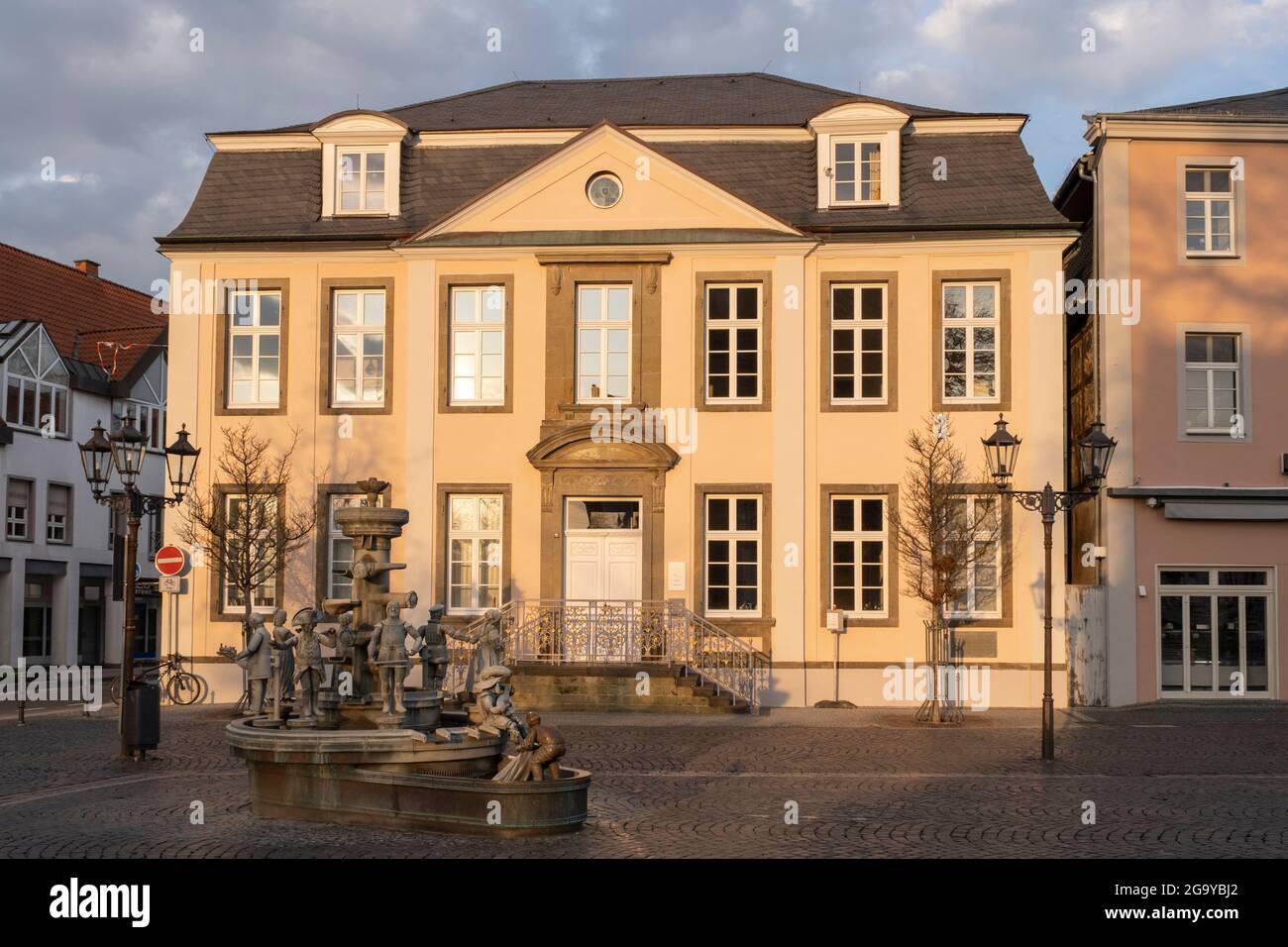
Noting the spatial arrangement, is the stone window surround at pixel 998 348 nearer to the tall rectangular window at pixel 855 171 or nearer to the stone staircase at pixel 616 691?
the tall rectangular window at pixel 855 171

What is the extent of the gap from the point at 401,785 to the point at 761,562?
14.4 meters

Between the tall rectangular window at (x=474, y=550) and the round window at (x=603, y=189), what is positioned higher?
the round window at (x=603, y=189)

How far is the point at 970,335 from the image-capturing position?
26.2 meters

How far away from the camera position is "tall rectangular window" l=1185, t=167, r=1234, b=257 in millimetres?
26406

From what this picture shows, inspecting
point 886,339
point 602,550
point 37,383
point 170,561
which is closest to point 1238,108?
point 886,339

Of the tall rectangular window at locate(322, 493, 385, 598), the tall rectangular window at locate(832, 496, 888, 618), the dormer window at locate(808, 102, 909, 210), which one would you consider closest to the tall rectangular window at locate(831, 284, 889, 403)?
the dormer window at locate(808, 102, 909, 210)

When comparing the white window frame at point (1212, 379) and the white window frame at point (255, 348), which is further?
the white window frame at point (255, 348)

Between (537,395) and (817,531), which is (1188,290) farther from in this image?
(537,395)

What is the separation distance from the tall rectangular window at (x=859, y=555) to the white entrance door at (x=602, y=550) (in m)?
3.39

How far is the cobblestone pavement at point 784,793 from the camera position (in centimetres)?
1159

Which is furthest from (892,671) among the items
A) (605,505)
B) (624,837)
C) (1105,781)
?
(624,837)

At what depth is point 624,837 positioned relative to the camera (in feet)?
39.4

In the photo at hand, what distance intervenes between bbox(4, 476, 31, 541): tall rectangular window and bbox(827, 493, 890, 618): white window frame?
75.4 ft

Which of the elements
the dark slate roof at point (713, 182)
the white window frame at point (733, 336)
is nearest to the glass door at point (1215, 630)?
the dark slate roof at point (713, 182)
